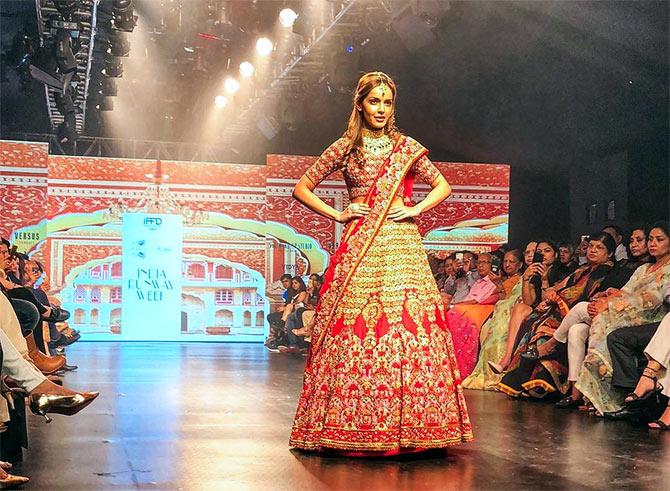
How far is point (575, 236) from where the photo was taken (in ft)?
27.1

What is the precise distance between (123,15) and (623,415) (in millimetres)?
5127

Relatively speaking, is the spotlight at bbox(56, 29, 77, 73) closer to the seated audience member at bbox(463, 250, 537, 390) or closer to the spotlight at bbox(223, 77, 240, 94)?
the spotlight at bbox(223, 77, 240, 94)

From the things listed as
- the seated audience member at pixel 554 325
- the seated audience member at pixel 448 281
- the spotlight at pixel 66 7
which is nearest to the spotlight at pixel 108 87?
the spotlight at pixel 66 7

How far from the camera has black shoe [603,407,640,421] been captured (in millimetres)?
4041

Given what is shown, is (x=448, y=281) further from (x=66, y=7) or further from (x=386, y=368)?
(x=386, y=368)

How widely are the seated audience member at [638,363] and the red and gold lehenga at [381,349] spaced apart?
127cm

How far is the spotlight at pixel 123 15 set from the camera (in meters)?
7.29

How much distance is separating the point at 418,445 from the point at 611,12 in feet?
16.7

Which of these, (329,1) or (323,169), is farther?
(329,1)

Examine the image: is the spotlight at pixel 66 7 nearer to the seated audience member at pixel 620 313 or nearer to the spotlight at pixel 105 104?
the spotlight at pixel 105 104

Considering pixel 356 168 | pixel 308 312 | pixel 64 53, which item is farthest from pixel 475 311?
pixel 64 53

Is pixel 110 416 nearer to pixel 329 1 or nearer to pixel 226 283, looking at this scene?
pixel 329 1

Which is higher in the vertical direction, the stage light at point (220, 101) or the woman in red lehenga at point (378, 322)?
the stage light at point (220, 101)

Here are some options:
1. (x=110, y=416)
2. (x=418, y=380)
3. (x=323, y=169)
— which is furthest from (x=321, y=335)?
(x=110, y=416)
